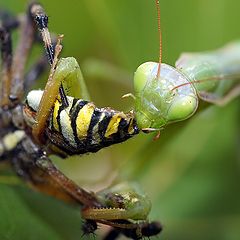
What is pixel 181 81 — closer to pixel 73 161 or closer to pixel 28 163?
pixel 28 163

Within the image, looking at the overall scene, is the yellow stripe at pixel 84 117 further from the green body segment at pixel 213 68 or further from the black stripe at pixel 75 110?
the green body segment at pixel 213 68

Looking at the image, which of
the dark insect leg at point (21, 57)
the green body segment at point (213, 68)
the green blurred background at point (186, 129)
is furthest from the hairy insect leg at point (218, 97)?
the dark insect leg at point (21, 57)

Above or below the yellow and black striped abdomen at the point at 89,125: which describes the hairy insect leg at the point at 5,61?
above

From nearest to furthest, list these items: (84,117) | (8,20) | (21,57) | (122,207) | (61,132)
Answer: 1. (84,117)
2. (61,132)
3. (122,207)
4. (21,57)
5. (8,20)

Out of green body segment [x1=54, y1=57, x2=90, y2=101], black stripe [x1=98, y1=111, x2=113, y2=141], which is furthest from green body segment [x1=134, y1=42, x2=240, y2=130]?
green body segment [x1=54, y1=57, x2=90, y2=101]

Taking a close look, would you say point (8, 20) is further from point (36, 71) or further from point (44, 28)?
point (44, 28)

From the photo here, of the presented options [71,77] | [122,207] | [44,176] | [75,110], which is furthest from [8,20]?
[122,207]

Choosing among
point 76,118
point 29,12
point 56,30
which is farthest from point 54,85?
point 56,30
